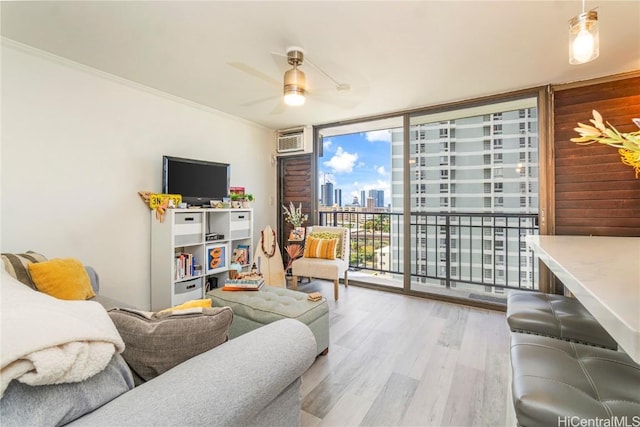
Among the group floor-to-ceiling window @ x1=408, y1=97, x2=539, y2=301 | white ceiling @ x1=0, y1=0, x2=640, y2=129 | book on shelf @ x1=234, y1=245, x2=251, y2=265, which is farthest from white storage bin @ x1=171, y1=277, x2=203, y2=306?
floor-to-ceiling window @ x1=408, y1=97, x2=539, y2=301

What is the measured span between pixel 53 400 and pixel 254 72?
8.39 feet

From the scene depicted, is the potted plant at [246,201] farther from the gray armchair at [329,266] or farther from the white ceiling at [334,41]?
the white ceiling at [334,41]

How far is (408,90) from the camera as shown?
2967 millimetres

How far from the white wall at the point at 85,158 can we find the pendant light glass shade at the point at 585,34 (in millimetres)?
3320

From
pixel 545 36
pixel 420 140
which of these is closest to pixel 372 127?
pixel 420 140

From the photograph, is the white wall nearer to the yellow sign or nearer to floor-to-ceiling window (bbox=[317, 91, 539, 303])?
the yellow sign

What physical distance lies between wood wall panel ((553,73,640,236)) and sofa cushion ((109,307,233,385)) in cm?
325

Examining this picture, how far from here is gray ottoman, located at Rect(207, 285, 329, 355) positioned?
6.40 ft

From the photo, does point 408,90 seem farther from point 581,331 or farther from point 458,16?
point 581,331

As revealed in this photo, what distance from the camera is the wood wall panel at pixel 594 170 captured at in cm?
251

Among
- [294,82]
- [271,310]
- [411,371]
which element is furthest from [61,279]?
[411,371]

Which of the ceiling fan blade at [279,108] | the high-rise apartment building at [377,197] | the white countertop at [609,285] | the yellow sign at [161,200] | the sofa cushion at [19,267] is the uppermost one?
the ceiling fan blade at [279,108]

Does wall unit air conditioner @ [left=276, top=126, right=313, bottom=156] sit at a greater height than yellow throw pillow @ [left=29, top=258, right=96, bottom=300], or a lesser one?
greater

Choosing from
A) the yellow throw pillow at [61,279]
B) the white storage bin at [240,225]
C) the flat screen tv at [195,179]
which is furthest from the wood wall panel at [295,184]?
the yellow throw pillow at [61,279]
